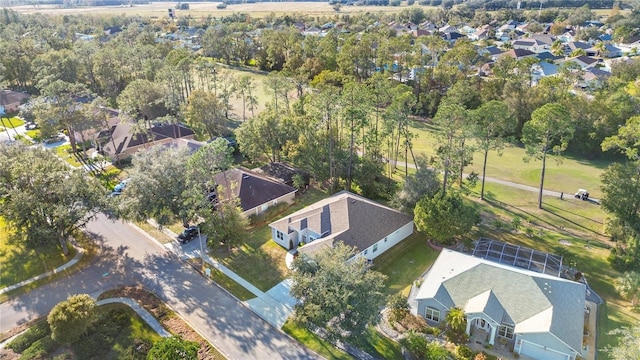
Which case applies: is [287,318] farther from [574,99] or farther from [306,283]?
[574,99]

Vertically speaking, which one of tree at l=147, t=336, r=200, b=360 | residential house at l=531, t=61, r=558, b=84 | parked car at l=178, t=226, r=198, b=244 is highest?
residential house at l=531, t=61, r=558, b=84

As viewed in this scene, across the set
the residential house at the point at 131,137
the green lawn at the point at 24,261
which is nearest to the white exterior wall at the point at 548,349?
the green lawn at the point at 24,261

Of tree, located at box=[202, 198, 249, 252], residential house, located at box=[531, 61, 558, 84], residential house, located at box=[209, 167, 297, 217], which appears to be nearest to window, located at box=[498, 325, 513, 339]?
tree, located at box=[202, 198, 249, 252]

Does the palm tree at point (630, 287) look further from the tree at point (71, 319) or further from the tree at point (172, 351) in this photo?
the tree at point (71, 319)

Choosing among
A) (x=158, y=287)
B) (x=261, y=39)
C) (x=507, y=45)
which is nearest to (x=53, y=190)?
(x=158, y=287)

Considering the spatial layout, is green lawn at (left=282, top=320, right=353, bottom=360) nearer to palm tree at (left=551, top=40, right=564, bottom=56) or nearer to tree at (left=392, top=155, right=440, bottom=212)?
tree at (left=392, top=155, right=440, bottom=212)

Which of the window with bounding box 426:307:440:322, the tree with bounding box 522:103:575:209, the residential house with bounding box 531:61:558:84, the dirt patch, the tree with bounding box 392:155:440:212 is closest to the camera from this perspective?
the dirt patch

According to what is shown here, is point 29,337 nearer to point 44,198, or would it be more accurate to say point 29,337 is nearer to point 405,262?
point 44,198
